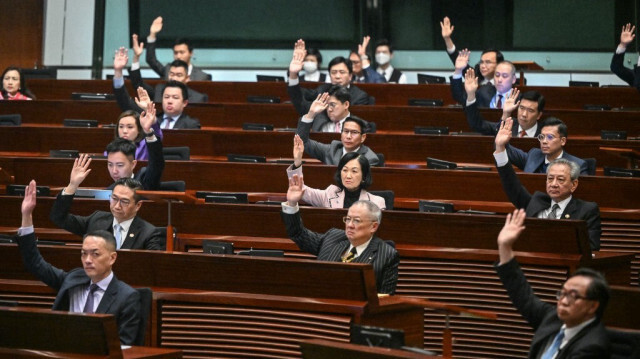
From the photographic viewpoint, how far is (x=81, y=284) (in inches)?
166

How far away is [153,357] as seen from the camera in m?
3.65

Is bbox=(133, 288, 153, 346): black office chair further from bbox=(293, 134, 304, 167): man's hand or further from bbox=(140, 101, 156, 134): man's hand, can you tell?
bbox=(140, 101, 156, 134): man's hand

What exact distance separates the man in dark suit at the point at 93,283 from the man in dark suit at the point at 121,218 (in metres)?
0.52

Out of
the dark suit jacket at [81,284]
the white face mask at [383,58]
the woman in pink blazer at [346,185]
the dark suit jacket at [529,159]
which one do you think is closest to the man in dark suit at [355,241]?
the woman in pink blazer at [346,185]

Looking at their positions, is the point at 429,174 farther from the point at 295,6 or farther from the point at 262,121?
the point at 295,6

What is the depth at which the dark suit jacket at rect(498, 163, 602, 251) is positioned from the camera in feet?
16.5

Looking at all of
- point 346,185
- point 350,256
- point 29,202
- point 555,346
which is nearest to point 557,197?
point 346,185

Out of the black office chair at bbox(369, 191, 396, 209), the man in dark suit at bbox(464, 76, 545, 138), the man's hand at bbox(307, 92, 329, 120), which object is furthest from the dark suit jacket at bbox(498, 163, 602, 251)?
the man's hand at bbox(307, 92, 329, 120)

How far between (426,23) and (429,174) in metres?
4.11

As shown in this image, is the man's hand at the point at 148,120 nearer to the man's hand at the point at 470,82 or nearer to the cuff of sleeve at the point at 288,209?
the cuff of sleeve at the point at 288,209

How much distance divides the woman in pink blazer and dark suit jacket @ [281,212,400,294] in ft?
1.38

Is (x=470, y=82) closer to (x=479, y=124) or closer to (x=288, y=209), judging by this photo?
(x=479, y=124)

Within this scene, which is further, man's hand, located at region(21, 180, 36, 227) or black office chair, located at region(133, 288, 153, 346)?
man's hand, located at region(21, 180, 36, 227)

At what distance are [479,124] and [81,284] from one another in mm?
3250
